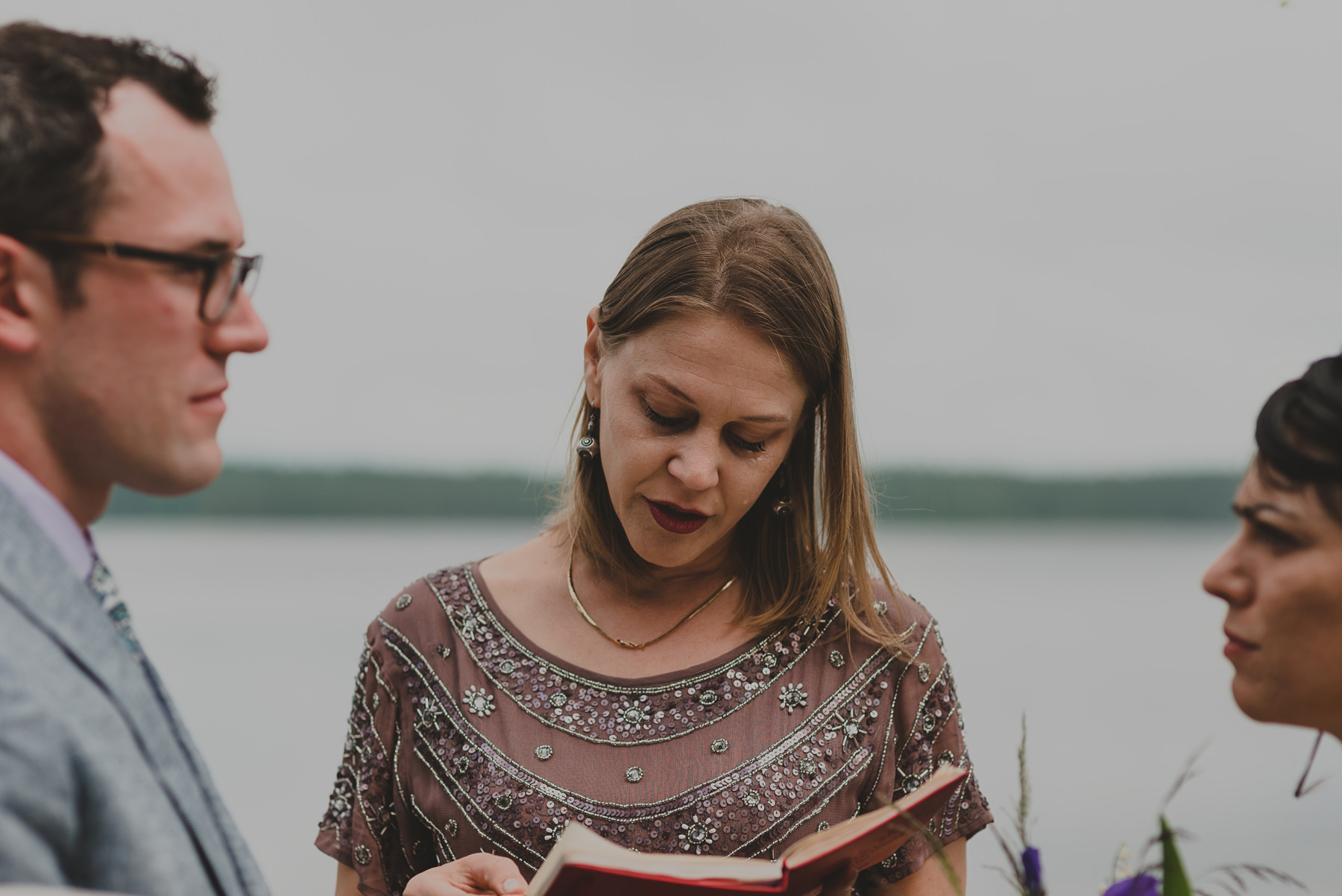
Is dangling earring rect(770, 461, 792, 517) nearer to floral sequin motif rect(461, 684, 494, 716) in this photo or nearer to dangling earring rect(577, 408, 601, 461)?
dangling earring rect(577, 408, 601, 461)

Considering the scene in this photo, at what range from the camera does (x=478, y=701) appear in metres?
2.38

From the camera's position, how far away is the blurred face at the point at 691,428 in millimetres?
2240

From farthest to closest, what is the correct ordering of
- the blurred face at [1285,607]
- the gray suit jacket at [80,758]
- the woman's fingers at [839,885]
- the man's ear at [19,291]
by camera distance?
the woman's fingers at [839,885], the blurred face at [1285,607], the man's ear at [19,291], the gray suit jacket at [80,758]

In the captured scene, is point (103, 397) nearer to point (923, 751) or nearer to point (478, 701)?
point (478, 701)

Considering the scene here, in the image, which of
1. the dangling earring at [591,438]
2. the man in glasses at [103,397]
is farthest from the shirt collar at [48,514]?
the dangling earring at [591,438]

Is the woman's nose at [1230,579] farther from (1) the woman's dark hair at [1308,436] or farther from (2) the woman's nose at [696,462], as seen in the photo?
(2) the woman's nose at [696,462]

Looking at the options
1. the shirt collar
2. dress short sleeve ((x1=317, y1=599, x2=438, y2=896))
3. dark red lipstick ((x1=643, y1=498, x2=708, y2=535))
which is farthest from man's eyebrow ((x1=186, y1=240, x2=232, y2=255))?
dress short sleeve ((x1=317, y1=599, x2=438, y2=896))

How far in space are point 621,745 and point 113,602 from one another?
1062mm

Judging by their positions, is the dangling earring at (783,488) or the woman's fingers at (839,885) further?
the dangling earring at (783,488)

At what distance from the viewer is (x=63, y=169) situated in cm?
140

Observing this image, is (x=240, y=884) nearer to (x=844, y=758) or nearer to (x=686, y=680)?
(x=686, y=680)

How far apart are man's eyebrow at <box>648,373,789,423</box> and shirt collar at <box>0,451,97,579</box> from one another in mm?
1089

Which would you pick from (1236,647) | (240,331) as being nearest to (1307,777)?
(1236,647)

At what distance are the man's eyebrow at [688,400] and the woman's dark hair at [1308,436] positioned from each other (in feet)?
3.04
